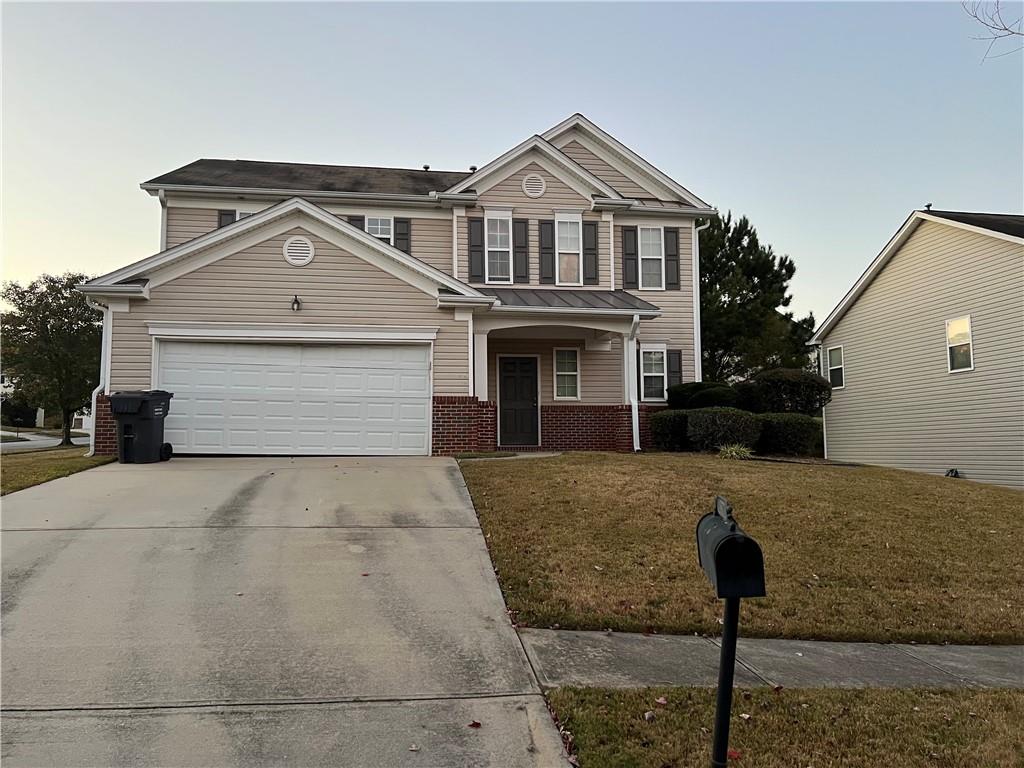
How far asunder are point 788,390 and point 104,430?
14.4 meters

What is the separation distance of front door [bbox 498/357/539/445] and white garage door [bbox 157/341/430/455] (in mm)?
4061

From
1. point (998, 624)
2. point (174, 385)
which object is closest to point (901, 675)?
point (998, 624)

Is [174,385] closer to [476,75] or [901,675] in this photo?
[476,75]

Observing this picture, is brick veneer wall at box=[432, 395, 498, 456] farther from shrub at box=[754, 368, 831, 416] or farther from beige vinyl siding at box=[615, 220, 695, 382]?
shrub at box=[754, 368, 831, 416]

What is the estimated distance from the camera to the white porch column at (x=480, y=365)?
1462 centimetres

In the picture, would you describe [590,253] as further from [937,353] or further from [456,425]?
[937,353]

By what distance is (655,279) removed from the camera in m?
18.5

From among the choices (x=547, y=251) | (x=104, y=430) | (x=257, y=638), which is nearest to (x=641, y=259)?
(x=547, y=251)

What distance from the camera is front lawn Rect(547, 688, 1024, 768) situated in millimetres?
3562

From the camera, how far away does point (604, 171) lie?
19266mm

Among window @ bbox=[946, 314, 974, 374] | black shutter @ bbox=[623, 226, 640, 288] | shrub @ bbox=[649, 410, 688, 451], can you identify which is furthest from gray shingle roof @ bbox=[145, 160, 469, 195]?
window @ bbox=[946, 314, 974, 374]

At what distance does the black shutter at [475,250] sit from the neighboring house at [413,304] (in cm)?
Result: 4

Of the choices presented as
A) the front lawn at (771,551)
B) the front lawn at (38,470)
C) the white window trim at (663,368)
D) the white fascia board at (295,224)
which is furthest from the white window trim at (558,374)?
the front lawn at (38,470)

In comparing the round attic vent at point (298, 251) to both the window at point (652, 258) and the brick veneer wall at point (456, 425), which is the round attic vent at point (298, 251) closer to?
the brick veneer wall at point (456, 425)
